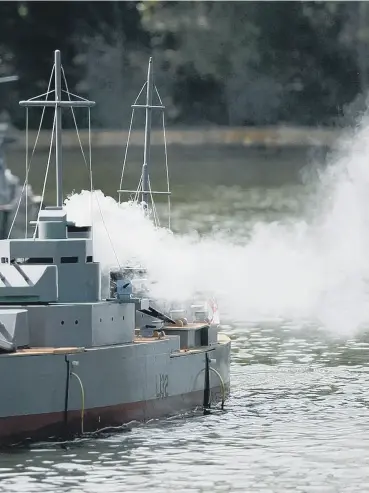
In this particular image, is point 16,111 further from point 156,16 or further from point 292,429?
point 292,429

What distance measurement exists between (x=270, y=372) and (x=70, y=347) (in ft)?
46.4

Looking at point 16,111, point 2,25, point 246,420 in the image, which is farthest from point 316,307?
point 2,25

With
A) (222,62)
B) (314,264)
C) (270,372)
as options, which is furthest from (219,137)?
(270,372)

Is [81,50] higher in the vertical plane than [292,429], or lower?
higher

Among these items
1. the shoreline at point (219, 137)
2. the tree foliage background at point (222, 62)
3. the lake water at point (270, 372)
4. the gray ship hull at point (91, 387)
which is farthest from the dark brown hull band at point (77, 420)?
the shoreline at point (219, 137)

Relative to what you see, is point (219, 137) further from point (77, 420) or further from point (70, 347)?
point (77, 420)

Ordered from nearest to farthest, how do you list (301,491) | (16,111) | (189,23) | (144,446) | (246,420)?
(301,491) < (144,446) < (246,420) < (16,111) < (189,23)

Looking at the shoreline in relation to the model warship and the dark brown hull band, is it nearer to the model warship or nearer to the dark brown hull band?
the model warship

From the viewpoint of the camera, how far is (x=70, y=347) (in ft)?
171

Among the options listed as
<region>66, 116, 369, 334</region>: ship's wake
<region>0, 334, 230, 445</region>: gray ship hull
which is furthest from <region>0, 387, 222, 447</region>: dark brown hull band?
<region>66, 116, 369, 334</region>: ship's wake

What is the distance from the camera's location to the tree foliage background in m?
111

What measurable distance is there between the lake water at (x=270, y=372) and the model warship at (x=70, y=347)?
700 mm

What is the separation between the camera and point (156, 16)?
403 feet

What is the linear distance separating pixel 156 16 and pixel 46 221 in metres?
69.8
